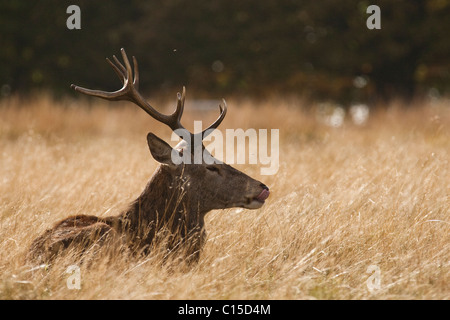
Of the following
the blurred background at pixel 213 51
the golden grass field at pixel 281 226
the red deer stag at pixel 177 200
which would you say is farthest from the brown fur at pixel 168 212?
→ the blurred background at pixel 213 51

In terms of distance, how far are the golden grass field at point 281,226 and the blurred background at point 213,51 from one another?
954 cm

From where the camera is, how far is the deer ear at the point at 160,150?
4066 mm

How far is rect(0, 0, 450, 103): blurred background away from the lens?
17.7 meters

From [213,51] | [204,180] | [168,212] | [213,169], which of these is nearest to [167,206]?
[168,212]

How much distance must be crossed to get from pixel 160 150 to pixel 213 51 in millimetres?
15727

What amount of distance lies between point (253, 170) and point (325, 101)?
1346 centimetres

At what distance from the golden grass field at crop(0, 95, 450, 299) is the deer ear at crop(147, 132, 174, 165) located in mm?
638

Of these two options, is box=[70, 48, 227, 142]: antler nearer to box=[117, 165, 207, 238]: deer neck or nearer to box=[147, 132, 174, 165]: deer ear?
box=[147, 132, 174, 165]: deer ear

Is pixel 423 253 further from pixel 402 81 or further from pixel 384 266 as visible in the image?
pixel 402 81

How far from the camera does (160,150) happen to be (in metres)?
4.12

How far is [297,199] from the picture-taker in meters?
5.48

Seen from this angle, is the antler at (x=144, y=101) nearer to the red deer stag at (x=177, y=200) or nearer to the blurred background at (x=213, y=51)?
the red deer stag at (x=177, y=200)

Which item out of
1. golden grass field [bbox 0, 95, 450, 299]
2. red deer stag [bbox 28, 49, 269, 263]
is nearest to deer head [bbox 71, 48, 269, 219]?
red deer stag [bbox 28, 49, 269, 263]
